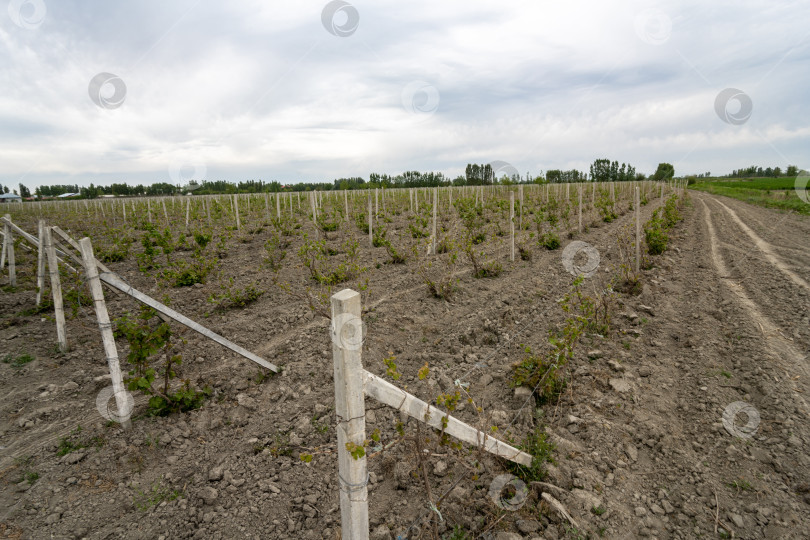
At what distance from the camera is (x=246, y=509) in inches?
104

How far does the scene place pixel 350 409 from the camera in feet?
5.32

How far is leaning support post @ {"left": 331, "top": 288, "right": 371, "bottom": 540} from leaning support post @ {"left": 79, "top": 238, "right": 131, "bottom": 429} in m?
2.73

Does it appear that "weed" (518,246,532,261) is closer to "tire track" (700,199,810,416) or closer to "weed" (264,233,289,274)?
"tire track" (700,199,810,416)

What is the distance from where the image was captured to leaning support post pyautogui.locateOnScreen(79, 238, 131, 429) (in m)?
3.23

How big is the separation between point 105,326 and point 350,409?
2895mm

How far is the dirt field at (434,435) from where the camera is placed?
249cm

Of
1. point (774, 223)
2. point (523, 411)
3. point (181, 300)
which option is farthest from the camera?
point (774, 223)

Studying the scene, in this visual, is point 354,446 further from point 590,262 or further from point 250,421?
point 590,262

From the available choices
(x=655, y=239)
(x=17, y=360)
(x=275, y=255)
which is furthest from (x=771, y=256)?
(x=17, y=360)

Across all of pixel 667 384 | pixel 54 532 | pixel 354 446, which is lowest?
pixel 54 532

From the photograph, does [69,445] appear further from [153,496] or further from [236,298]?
[236,298]

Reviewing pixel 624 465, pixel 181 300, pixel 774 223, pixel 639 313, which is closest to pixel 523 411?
pixel 624 465

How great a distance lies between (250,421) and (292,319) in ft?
7.55

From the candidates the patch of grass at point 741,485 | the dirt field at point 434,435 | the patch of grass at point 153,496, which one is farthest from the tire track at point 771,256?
the patch of grass at point 153,496
